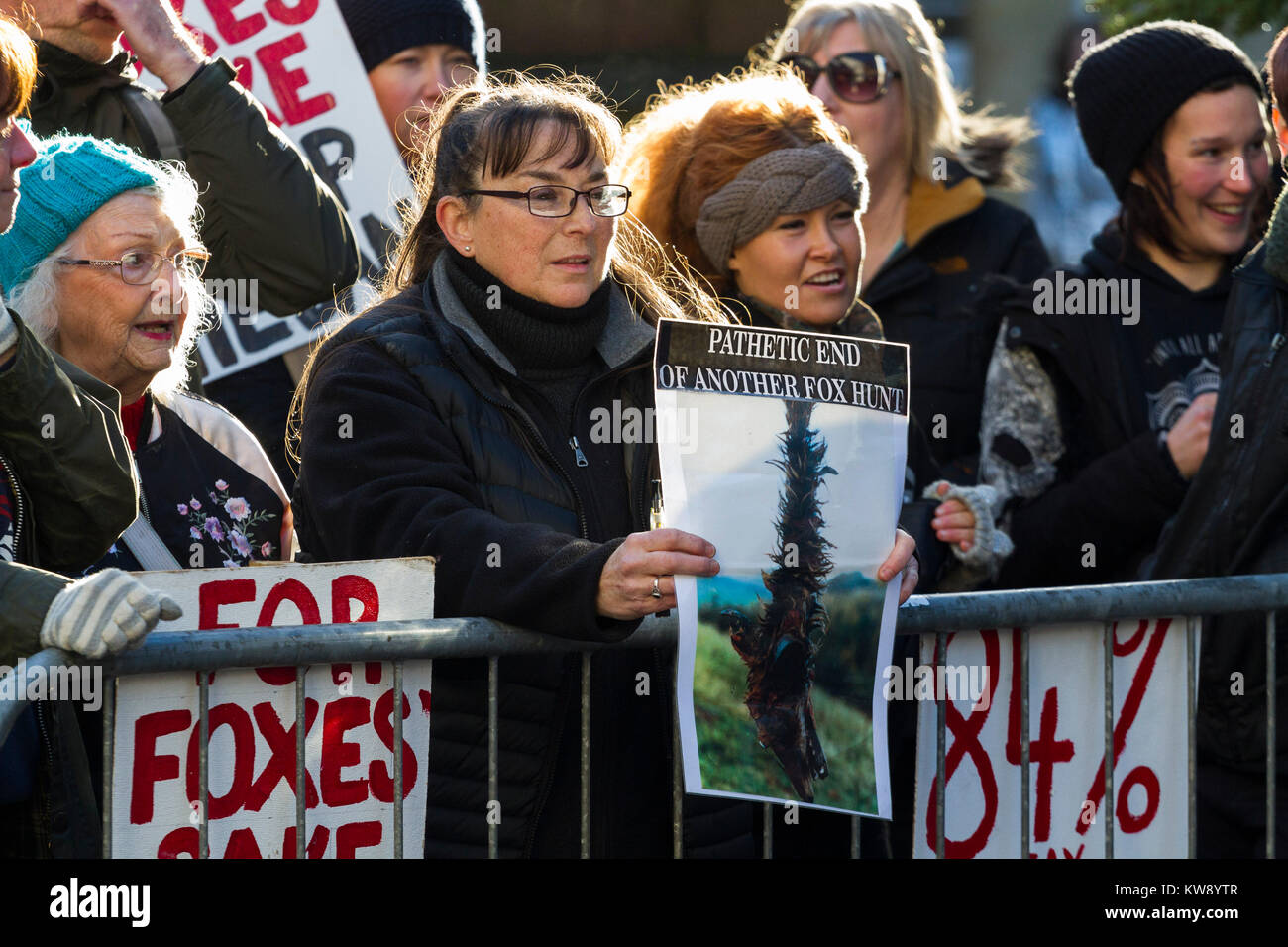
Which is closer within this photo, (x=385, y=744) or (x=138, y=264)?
(x=385, y=744)

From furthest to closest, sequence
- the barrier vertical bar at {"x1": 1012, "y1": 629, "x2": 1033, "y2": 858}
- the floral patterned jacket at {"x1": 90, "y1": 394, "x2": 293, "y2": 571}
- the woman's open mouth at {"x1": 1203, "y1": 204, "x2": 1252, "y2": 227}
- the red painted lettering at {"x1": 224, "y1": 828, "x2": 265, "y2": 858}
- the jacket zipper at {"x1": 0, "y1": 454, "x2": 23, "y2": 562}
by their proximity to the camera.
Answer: the woman's open mouth at {"x1": 1203, "y1": 204, "x2": 1252, "y2": 227}
the floral patterned jacket at {"x1": 90, "y1": 394, "x2": 293, "y2": 571}
the barrier vertical bar at {"x1": 1012, "y1": 629, "x2": 1033, "y2": 858}
the jacket zipper at {"x1": 0, "y1": 454, "x2": 23, "y2": 562}
the red painted lettering at {"x1": 224, "y1": 828, "x2": 265, "y2": 858}

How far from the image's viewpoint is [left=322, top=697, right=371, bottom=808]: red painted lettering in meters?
3.02

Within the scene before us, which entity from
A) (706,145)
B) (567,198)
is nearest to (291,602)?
(567,198)

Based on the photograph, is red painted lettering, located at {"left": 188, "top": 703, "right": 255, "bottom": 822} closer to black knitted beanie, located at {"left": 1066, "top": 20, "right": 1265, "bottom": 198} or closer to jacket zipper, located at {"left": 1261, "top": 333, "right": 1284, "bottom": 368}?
jacket zipper, located at {"left": 1261, "top": 333, "right": 1284, "bottom": 368}

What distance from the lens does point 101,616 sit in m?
2.68

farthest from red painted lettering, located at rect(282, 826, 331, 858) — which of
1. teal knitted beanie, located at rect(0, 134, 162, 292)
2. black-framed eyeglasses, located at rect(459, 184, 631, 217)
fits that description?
teal knitted beanie, located at rect(0, 134, 162, 292)

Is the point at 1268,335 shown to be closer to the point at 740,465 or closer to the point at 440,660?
the point at 740,465

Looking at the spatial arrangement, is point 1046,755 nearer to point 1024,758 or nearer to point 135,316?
point 1024,758

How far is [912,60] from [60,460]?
287cm

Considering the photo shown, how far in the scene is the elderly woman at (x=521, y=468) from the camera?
9.87ft

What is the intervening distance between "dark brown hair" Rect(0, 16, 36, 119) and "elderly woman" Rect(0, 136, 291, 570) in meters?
0.53

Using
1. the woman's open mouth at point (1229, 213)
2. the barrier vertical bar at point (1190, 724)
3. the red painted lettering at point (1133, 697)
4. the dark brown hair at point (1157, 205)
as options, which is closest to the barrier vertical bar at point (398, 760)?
the red painted lettering at point (1133, 697)

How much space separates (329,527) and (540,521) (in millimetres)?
353
